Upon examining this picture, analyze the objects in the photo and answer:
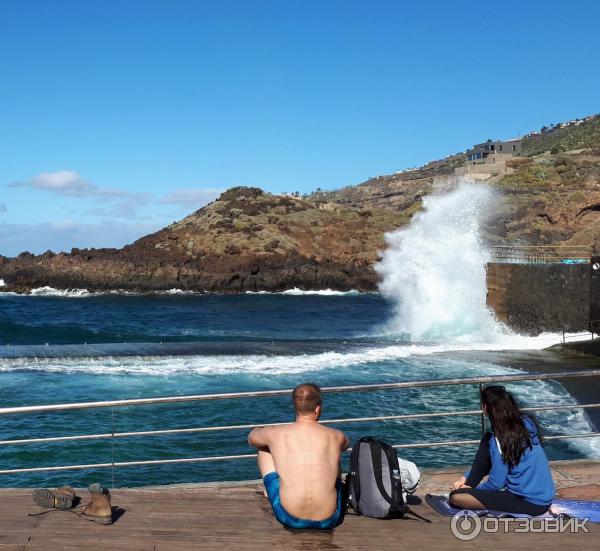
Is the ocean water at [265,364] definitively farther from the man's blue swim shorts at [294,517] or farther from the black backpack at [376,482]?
the black backpack at [376,482]

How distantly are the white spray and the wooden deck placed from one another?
20.5 meters

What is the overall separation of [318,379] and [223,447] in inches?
231

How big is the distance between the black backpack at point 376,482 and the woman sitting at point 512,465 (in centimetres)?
50

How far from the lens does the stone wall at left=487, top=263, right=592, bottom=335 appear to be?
22016 millimetres

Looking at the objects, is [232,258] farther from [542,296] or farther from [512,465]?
[512,465]

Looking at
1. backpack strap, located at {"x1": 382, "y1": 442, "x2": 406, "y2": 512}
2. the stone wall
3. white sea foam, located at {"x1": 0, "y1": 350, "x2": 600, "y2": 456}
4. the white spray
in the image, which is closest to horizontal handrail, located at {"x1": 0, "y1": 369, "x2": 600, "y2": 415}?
backpack strap, located at {"x1": 382, "y1": 442, "x2": 406, "y2": 512}

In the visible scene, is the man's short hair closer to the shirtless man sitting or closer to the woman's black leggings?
the shirtless man sitting

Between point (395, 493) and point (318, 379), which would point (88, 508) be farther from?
point (318, 379)

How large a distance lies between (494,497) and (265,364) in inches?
574

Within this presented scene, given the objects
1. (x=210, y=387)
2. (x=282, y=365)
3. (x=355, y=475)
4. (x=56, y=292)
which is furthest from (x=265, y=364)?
(x=56, y=292)

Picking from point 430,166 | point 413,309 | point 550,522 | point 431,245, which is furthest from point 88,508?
point 430,166

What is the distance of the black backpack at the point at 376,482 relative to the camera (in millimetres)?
4402

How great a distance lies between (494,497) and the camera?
14.6 feet

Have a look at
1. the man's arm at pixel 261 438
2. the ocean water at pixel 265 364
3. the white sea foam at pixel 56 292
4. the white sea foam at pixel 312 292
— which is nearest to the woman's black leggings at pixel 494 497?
the man's arm at pixel 261 438
